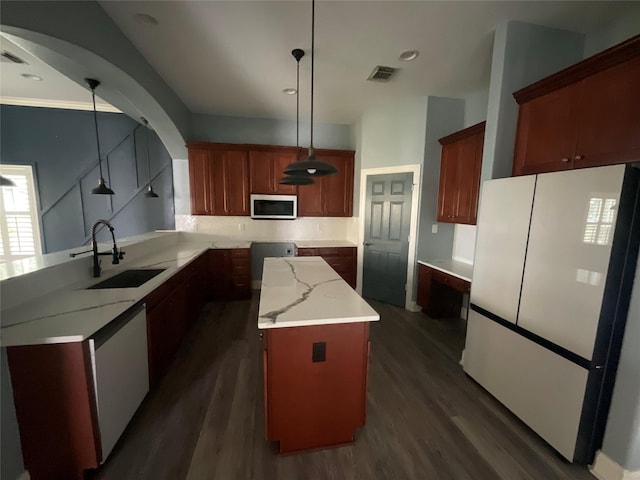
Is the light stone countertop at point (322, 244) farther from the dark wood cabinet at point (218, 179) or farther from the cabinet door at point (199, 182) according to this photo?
the cabinet door at point (199, 182)

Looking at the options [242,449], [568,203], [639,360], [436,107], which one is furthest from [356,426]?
[436,107]

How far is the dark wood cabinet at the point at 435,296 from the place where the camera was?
3.40 m

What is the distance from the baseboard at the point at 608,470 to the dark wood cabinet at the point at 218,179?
4.29 metres

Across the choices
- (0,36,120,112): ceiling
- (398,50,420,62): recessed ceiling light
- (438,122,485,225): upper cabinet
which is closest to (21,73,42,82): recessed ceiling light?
(0,36,120,112): ceiling

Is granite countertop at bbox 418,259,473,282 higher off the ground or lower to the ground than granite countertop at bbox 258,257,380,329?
lower

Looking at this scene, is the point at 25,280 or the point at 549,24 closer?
the point at 25,280

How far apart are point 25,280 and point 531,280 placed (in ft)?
10.7

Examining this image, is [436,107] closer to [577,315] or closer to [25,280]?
[577,315]

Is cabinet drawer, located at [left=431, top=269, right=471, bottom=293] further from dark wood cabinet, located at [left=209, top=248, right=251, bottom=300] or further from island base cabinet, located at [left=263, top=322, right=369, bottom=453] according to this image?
dark wood cabinet, located at [left=209, top=248, right=251, bottom=300]

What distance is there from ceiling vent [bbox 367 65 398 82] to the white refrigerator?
164 centimetres

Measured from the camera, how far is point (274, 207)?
4289 millimetres

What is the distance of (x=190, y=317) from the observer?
306cm

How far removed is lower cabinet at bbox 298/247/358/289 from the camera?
13.6 ft

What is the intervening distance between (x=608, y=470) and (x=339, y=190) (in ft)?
13.0
